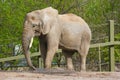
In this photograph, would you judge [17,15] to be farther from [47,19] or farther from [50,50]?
[50,50]

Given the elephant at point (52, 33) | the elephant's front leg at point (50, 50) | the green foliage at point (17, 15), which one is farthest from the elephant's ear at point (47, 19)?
the green foliage at point (17, 15)

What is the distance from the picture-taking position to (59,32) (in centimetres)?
915

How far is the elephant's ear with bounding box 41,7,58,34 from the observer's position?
895cm

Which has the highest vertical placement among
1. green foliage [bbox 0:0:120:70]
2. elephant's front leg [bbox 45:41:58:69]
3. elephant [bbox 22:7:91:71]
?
green foliage [bbox 0:0:120:70]

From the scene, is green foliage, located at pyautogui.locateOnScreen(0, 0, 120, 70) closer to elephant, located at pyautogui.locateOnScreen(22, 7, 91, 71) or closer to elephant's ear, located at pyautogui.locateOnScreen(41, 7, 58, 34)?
elephant, located at pyautogui.locateOnScreen(22, 7, 91, 71)

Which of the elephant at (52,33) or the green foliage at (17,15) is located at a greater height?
the green foliage at (17,15)

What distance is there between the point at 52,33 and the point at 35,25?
380 millimetres

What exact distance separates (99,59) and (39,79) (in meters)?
6.36

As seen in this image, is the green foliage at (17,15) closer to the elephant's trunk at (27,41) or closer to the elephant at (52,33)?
the elephant at (52,33)

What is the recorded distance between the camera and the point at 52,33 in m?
9.03

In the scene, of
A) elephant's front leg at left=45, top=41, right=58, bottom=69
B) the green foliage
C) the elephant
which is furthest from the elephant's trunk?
the green foliage

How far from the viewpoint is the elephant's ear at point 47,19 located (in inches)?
352

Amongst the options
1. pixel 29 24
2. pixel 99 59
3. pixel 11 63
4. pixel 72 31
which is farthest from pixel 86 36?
pixel 11 63

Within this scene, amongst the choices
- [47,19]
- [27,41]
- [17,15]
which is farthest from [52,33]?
[17,15]
